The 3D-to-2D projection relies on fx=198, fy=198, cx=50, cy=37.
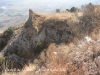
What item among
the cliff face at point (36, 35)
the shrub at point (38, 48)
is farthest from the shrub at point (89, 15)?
the shrub at point (38, 48)

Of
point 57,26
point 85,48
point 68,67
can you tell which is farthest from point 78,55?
point 57,26

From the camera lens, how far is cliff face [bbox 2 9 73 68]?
79.7ft

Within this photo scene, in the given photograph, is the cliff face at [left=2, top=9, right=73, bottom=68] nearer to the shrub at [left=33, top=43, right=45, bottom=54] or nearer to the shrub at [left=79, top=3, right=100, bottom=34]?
the shrub at [left=33, top=43, right=45, bottom=54]

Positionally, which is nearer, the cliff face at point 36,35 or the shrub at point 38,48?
the shrub at point 38,48

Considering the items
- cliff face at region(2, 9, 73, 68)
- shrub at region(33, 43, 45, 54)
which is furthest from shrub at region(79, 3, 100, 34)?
shrub at region(33, 43, 45, 54)

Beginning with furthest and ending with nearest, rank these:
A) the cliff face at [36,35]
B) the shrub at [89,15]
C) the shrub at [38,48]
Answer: the cliff face at [36,35] → the shrub at [38,48] → the shrub at [89,15]

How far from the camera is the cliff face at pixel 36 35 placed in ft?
79.7

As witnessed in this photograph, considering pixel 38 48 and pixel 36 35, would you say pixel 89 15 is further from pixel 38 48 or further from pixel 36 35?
pixel 36 35

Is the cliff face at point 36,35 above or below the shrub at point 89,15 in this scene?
below

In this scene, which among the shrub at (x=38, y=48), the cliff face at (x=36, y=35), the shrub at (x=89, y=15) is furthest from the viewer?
the cliff face at (x=36, y=35)

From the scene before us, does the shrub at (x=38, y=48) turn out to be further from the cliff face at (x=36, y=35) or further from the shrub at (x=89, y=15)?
the shrub at (x=89, y=15)

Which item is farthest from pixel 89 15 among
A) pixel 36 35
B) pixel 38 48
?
pixel 36 35

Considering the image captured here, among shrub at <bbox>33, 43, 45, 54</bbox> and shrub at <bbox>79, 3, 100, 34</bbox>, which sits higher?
shrub at <bbox>79, 3, 100, 34</bbox>

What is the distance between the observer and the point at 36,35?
85.3ft
